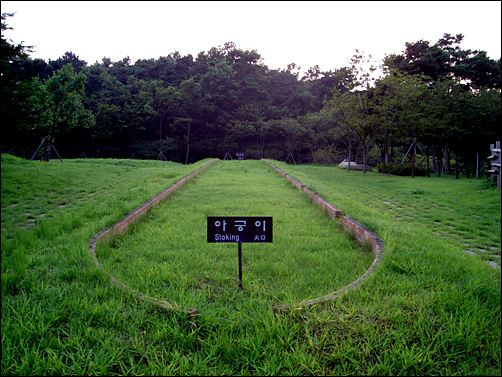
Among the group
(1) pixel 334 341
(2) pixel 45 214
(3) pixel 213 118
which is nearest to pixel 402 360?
(1) pixel 334 341

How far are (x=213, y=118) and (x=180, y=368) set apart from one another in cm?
3344

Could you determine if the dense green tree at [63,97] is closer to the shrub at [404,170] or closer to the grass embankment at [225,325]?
the grass embankment at [225,325]

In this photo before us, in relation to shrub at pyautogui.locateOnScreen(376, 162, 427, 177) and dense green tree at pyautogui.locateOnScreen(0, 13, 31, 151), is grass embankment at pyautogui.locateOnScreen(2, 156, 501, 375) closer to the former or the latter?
dense green tree at pyautogui.locateOnScreen(0, 13, 31, 151)

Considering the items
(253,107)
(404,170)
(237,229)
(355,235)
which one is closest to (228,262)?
(237,229)

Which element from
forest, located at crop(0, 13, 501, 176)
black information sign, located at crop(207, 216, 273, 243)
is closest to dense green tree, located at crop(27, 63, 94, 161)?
forest, located at crop(0, 13, 501, 176)

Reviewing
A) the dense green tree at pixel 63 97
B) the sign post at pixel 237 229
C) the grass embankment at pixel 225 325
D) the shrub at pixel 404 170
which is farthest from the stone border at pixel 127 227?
the shrub at pixel 404 170

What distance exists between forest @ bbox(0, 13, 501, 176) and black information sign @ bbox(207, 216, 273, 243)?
523 inches

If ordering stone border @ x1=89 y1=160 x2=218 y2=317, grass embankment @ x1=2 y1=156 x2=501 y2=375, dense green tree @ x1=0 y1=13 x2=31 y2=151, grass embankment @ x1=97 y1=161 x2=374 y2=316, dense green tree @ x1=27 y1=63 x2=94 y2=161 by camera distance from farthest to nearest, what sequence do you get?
dense green tree @ x1=27 y1=63 x2=94 y2=161
grass embankment @ x1=97 y1=161 x2=374 y2=316
stone border @ x1=89 y1=160 x2=218 y2=317
grass embankment @ x1=2 y1=156 x2=501 y2=375
dense green tree @ x1=0 y1=13 x2=31 y2=151

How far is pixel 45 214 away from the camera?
1.35 metres

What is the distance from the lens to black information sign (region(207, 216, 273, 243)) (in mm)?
2396

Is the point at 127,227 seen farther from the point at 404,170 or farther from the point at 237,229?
the point at 404,170

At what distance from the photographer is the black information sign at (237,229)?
2.40 m

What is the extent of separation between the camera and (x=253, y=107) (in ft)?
108

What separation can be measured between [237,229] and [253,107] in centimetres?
3172
